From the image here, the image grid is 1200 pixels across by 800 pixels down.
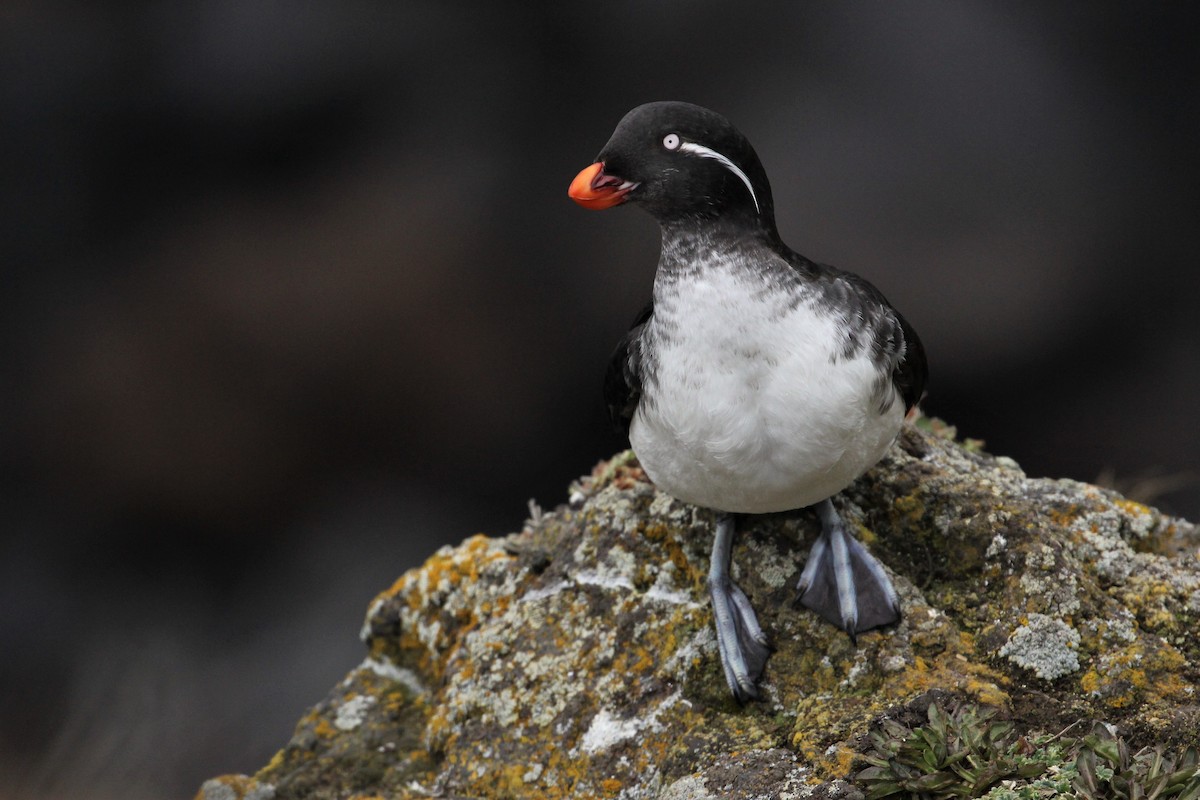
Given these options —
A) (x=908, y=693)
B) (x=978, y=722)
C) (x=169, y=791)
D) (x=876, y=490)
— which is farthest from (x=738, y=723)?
(x=169, y=791)

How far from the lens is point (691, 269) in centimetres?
364

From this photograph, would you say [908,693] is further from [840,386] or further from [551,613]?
[551,613]

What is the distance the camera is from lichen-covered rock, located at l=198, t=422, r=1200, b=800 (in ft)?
12.0

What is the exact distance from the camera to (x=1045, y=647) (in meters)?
3.78

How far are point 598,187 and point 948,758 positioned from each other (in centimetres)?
203

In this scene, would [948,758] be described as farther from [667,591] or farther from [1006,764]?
[667,591]

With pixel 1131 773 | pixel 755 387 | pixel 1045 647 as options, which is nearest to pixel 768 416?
pixel 755 387

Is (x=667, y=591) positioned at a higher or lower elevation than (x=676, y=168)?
lower

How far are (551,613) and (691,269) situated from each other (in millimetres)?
1583

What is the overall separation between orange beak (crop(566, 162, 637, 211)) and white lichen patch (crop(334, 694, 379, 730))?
8.02 ft

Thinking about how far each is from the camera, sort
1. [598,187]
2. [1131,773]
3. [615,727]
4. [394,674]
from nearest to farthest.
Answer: [1131,773] → [598,187] → [615,727] → [394,674]

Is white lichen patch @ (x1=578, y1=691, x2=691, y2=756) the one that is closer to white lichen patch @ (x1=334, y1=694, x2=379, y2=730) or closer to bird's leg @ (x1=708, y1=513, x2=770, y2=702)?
bird's leg @ (x1=708, y1=513, x2=770, y2=702)

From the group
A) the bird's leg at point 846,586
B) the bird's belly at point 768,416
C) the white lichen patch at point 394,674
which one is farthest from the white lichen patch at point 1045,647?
the white lichen patch at point 394,674

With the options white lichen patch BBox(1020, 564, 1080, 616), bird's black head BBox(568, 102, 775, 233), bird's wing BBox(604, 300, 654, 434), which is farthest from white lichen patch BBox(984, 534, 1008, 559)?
Answer: bird's black head BBox(568, 102, 775, 233)
